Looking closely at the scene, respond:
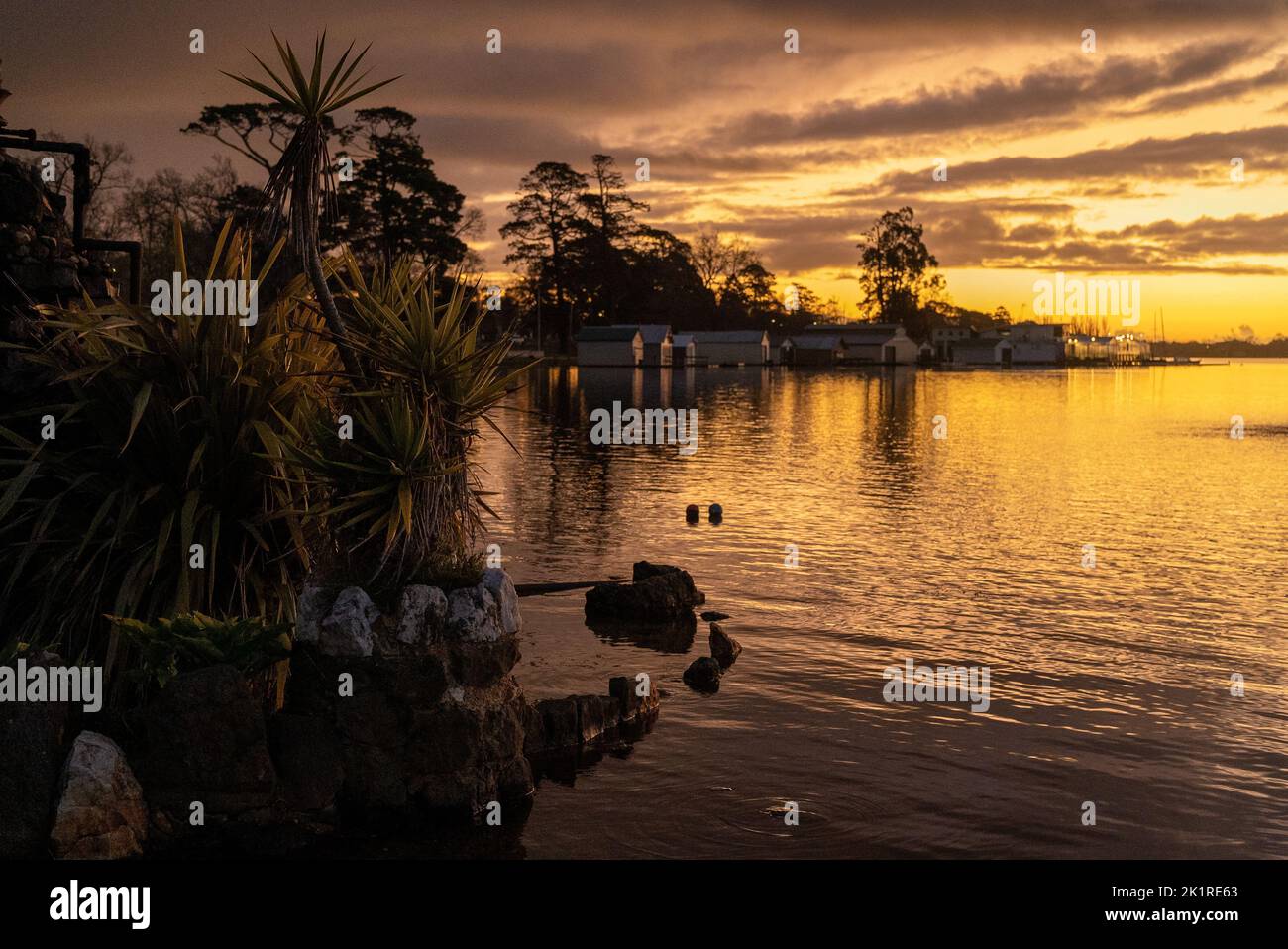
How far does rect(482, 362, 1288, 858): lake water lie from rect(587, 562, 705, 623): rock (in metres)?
0.48

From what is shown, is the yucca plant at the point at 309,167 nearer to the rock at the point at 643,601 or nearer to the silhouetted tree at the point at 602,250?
the rock at the point at 643,601

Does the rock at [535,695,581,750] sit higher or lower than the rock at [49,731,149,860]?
lower

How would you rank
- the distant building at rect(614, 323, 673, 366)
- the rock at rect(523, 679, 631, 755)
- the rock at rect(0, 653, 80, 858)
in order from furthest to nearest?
the distant building at rect(614, 323, 673, 366) < the rock at rect(523, 679, 631, 755) < the rock at rect(0, 653, 80, 858)

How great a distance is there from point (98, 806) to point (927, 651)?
407 inches

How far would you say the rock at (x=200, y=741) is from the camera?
8.75 m

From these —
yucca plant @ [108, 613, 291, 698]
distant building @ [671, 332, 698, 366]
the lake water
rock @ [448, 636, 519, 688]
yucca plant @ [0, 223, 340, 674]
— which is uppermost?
distant building @ [671, 332, 698, 366]

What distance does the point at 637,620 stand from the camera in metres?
17.1

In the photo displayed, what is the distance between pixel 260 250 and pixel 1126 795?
28.9 feet

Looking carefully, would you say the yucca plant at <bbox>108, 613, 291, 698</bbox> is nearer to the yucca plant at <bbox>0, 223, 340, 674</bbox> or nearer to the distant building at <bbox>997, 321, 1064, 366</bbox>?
the yucca plant at <bbox>0, 223, 340, 674</bbox>

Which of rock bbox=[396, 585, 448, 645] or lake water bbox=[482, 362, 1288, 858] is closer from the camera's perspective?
rock bbox=[396, 585, 448, 645]

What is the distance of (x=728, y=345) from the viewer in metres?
140

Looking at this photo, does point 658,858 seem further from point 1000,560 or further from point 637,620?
point 1000,560

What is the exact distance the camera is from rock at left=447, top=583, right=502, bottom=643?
379 inches

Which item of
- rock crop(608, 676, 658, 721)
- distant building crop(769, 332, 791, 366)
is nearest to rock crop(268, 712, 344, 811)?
rock crop(608, 676, 658, 721)
